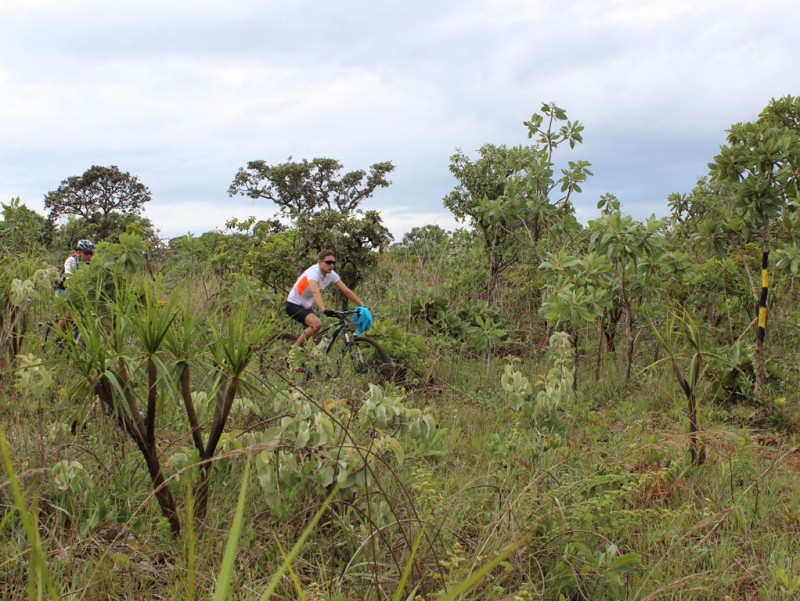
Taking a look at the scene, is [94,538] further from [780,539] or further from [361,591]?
[780,539]

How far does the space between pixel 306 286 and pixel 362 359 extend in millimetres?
1082

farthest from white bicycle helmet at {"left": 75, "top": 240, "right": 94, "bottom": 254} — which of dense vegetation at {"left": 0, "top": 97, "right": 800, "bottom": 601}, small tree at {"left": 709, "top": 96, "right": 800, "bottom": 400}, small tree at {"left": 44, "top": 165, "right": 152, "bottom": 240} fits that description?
small tree at {"left": 44, "top": 165, "right": 152, "bottom": 240}

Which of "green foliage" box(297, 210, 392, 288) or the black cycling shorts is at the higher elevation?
"green foliage" box(297, 210, 392, 288)

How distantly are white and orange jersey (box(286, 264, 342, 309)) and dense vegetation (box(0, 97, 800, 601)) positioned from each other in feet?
2.90

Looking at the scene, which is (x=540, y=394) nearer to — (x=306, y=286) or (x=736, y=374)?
(x=736, y=374)

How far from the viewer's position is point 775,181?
5.45m

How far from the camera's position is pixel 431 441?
3.89m

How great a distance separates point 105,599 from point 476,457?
92.4 inches

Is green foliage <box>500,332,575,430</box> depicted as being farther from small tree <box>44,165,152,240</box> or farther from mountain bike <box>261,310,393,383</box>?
small tree <box>44,165,152,240</box>

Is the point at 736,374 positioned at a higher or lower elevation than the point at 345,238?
lower

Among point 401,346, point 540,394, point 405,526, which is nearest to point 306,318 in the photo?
point 401,346

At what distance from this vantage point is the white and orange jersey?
7.12m

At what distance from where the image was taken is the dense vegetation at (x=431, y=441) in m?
2.35

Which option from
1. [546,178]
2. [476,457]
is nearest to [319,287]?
[546,178]
